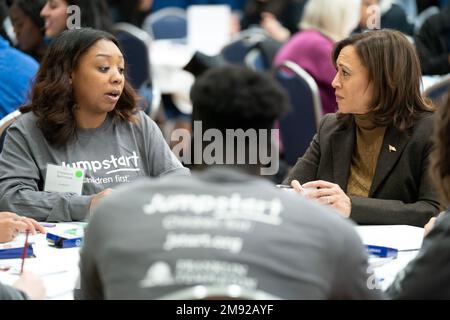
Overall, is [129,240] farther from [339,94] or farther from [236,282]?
[339,94]

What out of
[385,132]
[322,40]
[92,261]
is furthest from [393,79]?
[322,40]

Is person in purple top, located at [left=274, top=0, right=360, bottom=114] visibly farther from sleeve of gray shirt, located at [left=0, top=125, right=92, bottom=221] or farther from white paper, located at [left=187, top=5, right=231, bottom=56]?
sleeve of gray shirt, located at [left=0, top=125, right=92, bottom=221]

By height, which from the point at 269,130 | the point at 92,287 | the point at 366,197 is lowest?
the point at 366,197

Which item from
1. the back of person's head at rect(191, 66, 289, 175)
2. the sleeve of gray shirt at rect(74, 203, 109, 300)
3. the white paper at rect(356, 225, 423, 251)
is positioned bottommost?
the white paper at rect(356, 225, 423, 251)

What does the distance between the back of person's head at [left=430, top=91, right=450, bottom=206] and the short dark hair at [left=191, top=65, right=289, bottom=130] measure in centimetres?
44

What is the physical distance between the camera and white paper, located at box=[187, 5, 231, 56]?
27.7ft

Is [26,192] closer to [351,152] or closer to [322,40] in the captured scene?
[351,152]

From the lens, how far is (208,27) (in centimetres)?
850

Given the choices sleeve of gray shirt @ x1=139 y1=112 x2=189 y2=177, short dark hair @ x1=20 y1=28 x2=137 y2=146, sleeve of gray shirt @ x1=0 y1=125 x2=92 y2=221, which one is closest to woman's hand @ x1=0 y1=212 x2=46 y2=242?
sleeve of gray shirt @ x1=0 y1=125 x2=92 y2=221

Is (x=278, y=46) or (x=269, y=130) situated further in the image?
(x=278, y=46)

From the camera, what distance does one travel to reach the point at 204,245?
1.71 m

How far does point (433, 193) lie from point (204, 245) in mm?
1891

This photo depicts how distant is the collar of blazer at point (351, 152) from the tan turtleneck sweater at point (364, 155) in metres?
0.03

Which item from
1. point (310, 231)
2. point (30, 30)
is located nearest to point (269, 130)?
point (310, 231)
